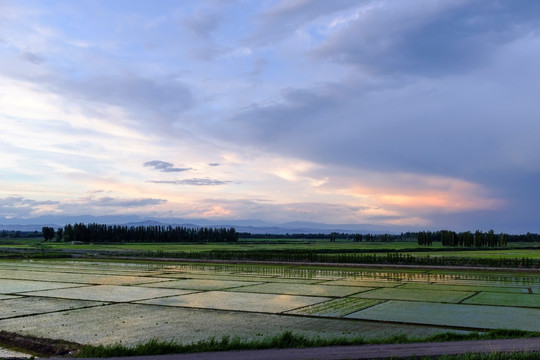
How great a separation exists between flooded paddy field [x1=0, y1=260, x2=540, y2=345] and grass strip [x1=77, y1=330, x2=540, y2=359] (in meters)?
1.99

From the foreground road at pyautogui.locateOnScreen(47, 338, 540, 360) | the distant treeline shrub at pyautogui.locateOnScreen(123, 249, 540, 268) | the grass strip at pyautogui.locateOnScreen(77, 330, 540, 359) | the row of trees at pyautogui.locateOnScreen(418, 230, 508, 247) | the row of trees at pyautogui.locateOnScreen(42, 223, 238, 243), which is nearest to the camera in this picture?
the foreground road at pyautogui.locateOnScreen(47, 338, 540, 360)

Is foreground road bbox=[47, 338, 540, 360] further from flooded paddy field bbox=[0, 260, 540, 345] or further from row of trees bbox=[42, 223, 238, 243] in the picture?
row of trees bbox=[42, 223, 238, 243]

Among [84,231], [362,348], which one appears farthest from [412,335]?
[84,231]

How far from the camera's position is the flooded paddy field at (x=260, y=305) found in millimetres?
21453

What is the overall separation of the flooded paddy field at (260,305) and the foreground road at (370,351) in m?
3.23

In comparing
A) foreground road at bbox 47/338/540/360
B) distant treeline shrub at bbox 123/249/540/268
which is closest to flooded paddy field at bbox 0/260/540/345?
foreground road at bbox 47/338/540/360

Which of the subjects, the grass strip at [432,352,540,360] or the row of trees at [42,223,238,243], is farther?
the row of trees at [42,223,238,243]

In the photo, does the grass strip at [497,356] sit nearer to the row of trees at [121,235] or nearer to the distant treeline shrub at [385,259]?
the distant treeline shrub at [385,259]

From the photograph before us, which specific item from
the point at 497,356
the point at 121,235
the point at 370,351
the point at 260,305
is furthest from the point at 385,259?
the point at 121,235

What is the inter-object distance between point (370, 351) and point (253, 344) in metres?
4.05

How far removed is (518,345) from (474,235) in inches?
5017

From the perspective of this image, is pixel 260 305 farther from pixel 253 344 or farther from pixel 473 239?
pixel 473 239

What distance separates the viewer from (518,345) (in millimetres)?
16656

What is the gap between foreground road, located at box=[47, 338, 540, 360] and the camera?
15430 millimetres
